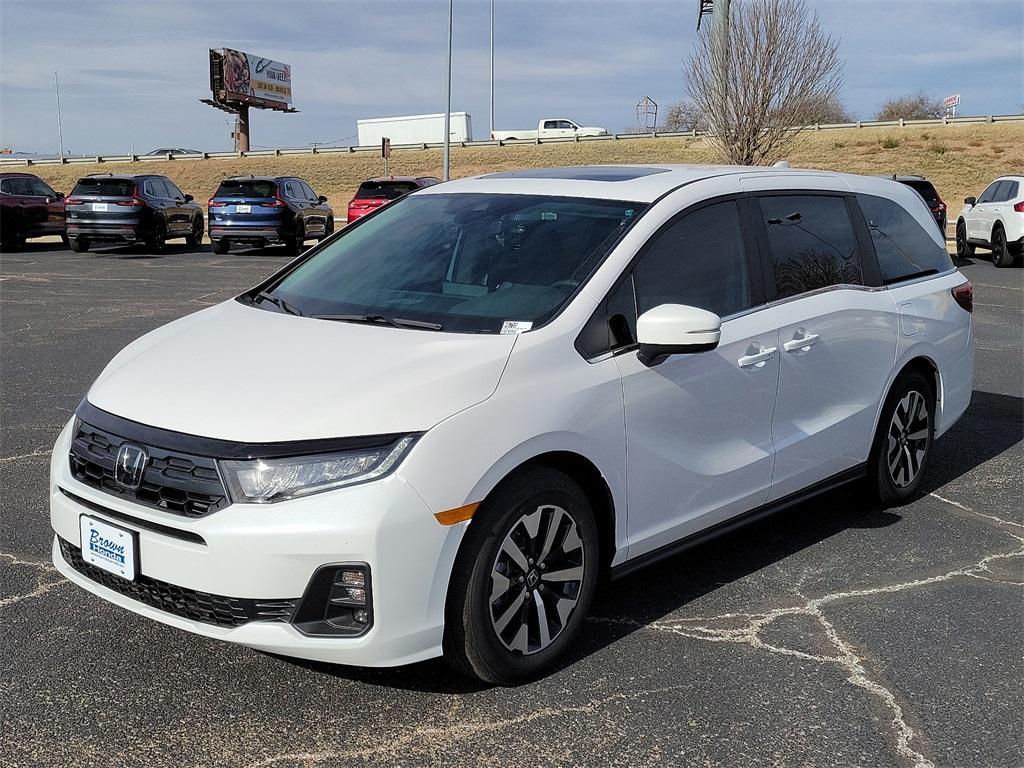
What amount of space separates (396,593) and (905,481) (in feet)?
11.0

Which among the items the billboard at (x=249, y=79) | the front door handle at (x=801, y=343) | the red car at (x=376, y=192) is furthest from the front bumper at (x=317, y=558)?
the billboard at (x=249, y=79)

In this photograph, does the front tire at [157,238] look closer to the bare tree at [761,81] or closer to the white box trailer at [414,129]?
the bare tree at [761,81]

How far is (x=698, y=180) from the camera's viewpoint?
14.7 feet

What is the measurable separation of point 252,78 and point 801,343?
292 ft

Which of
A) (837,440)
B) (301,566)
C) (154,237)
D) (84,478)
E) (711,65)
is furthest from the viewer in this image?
(711,65)

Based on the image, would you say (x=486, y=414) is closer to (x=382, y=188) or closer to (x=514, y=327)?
(x=514, y=327)

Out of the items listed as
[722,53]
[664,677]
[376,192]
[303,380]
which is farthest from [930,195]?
[303,380]

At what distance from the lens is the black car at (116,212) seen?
72.7 ft

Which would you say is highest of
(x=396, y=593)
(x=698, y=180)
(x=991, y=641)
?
(x=698, y=180)

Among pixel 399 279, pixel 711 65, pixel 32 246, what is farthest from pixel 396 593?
pixel 711 65

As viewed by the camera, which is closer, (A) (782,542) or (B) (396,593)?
(B) (396,593)

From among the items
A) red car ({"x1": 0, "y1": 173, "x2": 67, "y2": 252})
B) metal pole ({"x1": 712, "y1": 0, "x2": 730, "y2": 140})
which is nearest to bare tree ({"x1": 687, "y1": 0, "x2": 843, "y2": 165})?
→ metal pole ({"x1": 712, "y1": 0, "x2": 730, "y2": 140})

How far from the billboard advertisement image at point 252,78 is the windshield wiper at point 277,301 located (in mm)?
84474

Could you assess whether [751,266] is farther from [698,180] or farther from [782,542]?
[782,542]
